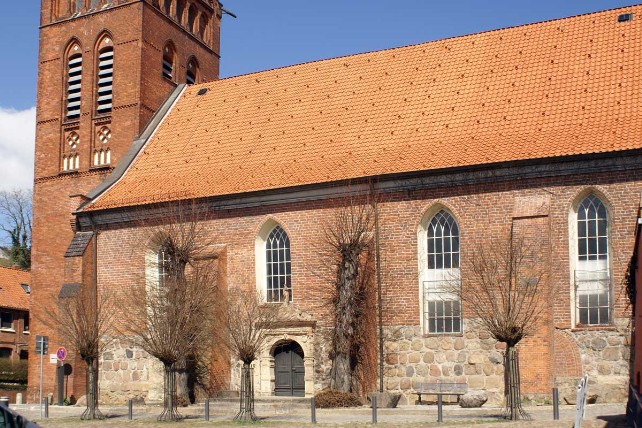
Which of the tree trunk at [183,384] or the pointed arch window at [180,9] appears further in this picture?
the pointed arch window at [180,9]

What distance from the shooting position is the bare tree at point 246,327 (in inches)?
884

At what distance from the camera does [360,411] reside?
2316cm

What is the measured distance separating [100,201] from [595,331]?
55.0 feet

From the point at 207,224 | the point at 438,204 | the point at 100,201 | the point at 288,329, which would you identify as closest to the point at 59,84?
the point at 100,201

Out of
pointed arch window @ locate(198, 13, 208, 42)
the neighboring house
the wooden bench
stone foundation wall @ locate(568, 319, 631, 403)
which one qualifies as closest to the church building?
stone foundation wall @ locate(568, 319, 631, 403)

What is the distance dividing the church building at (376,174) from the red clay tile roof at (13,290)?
55.0ft

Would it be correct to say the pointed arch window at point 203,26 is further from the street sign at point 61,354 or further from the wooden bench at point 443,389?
the wooden bench at point 443,389

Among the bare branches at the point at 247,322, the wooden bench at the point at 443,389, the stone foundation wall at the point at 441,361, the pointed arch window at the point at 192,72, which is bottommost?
the wooden bench at the point at 443,389

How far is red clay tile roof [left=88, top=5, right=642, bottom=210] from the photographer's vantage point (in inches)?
985

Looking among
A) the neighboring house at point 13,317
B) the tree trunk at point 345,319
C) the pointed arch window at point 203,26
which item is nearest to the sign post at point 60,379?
the tree trunk at point 345,319

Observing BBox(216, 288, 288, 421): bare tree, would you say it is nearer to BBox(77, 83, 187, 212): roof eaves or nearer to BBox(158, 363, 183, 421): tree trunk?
BBox(158, 363, 183, 421): tree trunk

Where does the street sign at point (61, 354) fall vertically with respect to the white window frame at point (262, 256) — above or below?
below

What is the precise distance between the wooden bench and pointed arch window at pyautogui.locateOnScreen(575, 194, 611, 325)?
11.8ft

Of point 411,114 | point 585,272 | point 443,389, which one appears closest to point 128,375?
point 443,389
